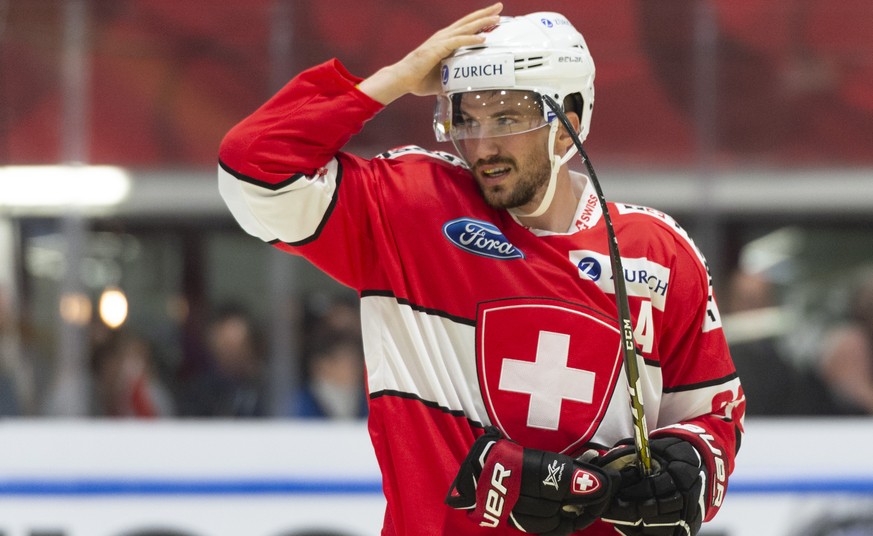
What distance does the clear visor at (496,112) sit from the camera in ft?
6.04

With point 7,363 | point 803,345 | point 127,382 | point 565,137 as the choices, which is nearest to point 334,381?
point 127,382

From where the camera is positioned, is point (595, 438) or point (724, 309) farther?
point (724, 309)

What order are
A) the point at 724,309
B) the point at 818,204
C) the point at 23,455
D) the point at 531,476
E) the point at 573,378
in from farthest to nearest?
the point at 818,204
the point at 724,309
the point at 23,455
the point at 573,378
the point at 531,476

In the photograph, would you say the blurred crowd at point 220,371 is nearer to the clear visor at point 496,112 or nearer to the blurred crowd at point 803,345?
the blurred crowd at point 803,345

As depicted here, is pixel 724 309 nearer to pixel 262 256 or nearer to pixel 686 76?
pixel 686 76

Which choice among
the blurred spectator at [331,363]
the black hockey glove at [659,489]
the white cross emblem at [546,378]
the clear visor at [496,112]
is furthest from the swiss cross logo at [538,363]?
the blurred spectator at [331,363]

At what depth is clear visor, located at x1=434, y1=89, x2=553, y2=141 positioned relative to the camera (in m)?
1.84

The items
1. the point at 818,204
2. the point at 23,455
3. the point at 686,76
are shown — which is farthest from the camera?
the point at 818,204

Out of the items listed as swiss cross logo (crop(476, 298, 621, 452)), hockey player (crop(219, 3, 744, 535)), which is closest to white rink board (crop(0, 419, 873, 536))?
hockey player (crop(219, 3, 744, 535))

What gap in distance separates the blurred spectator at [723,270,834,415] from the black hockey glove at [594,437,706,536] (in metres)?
2.28

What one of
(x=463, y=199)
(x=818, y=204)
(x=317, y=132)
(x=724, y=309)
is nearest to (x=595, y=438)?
(x=463, y=199)

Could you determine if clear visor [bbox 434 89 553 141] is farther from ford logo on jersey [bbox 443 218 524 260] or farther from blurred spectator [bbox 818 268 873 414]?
blurred spectator [bbox 818 268 873 414]

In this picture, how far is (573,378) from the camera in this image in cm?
182

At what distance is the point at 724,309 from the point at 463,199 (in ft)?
9.29
